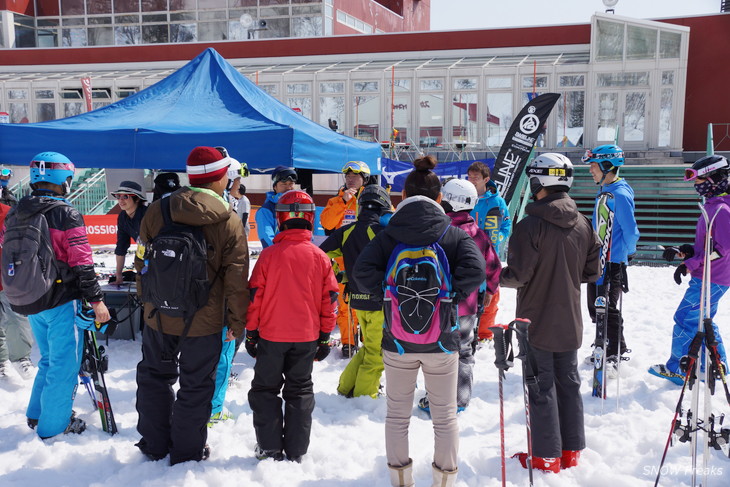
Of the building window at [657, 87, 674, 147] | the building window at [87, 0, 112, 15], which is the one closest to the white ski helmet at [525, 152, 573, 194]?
the building window at [657, 87, 674, 147]

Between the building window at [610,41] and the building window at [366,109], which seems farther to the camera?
the building window at [366,109]

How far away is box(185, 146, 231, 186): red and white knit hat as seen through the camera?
352cm

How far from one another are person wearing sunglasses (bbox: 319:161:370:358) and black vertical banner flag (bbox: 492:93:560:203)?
5.68 m

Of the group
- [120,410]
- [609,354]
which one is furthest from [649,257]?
[120,410]

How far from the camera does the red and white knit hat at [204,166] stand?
352 cm

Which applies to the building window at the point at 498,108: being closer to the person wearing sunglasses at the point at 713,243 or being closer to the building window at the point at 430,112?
the building window at the point at 430,112

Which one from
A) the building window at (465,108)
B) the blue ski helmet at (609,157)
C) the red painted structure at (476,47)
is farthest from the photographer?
the building window at (465,108)

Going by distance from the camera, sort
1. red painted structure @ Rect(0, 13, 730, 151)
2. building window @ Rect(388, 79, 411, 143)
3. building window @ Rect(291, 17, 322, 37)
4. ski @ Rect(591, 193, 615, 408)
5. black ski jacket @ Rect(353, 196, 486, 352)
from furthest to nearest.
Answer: building window @ Rect(291, 17, 322, 37), building window @ Rect(388, 79, 411, 143), red painted structure @ Rect(0, 13, 730, 151), ski @ Rect(591, 193, 615, 408), black ski jacket @ Rect(353, 196, 486, 352)

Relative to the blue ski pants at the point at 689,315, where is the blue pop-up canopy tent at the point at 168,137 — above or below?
above

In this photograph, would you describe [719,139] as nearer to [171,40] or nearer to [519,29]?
[519,29]

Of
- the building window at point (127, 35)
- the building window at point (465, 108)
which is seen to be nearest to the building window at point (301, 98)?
the building window at point (465, 108)

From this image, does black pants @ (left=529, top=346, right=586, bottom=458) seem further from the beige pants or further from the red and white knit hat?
the red and white knit hat

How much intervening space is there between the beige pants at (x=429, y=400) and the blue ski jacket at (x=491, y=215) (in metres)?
3.02

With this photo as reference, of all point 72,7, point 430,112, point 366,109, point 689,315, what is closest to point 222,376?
point 689,315
